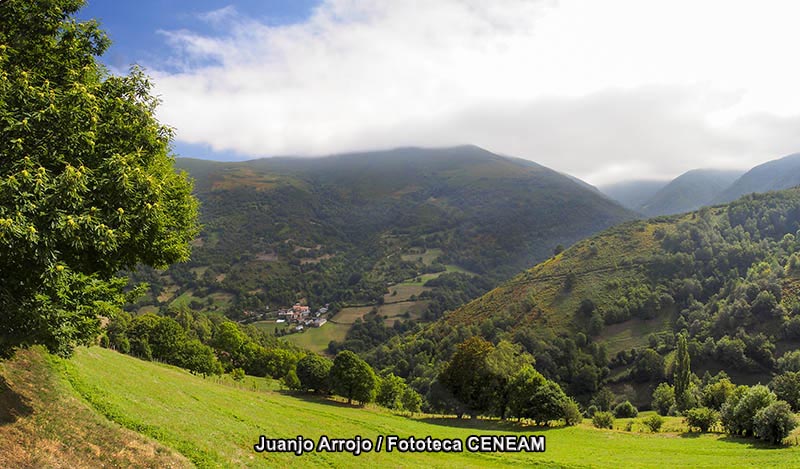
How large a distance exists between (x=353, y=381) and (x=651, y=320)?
14351 centimetres

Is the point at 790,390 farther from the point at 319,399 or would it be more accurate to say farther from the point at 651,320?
the point at 651,320

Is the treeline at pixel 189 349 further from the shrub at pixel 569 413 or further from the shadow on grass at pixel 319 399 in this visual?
the shrub at pixel 569 413

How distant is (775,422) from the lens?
4044 centimetres

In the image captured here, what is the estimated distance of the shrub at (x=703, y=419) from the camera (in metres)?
52.8

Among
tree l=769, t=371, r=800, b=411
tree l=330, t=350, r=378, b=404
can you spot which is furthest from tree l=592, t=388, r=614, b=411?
tree l=330, t=350, r=378, b=404

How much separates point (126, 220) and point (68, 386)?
15.8m

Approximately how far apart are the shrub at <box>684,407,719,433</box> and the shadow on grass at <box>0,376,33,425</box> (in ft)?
219

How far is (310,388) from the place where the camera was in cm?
8119

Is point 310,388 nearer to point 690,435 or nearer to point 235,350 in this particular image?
point 235,350

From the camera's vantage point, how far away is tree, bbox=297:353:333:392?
258ft

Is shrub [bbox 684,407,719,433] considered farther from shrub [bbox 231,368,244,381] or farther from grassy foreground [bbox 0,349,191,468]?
shrub [bbox 231,368,244,381]

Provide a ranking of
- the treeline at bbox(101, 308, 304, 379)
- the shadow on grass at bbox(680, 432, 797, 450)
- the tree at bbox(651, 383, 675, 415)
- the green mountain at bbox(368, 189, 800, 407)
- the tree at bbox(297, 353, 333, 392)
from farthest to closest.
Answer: the green mountain at bbox(368, 189, 800, 407)
the tree at bbox(651, 383, 675, 415)
the treeline at bbox(101, 308, 304, 379)
the tree at bbox(297, 353, 333, 392)
the shadow on grass at bbox(680, 432, 797, 450)

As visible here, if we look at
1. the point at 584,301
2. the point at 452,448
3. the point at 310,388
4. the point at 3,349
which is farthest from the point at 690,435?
the point at 584,301

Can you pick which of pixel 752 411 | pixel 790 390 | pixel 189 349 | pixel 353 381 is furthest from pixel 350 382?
pixel 790 390
